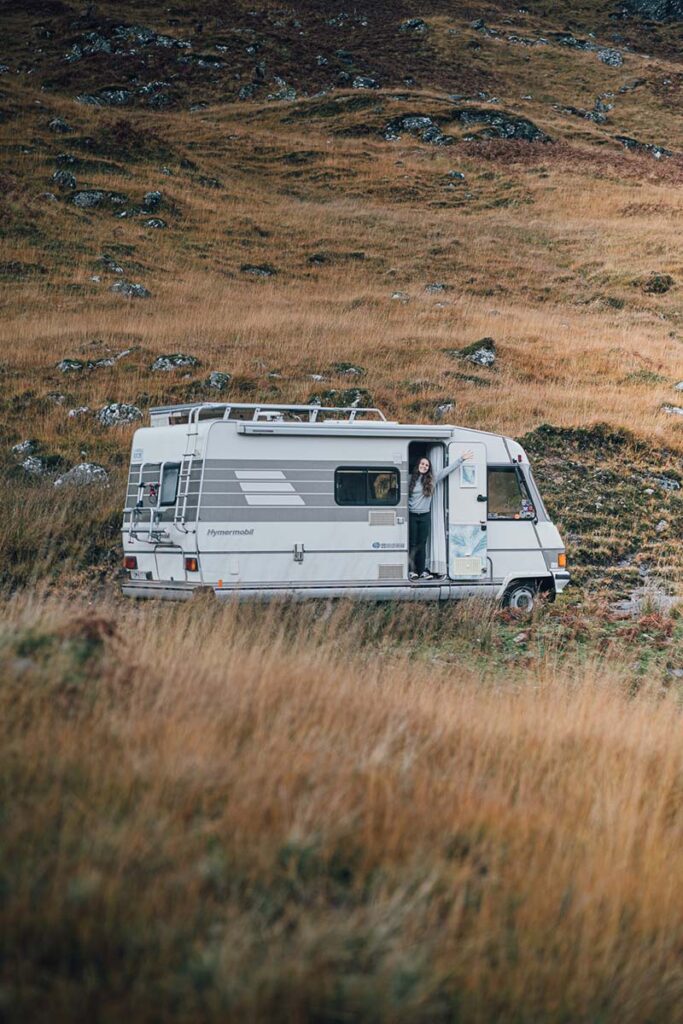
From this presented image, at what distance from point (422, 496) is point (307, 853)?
9862 mm

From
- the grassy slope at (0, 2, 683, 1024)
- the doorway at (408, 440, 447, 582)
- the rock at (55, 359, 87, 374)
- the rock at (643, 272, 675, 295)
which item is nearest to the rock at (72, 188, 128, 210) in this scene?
the grassy slope at (0, 2, 683, 1024)

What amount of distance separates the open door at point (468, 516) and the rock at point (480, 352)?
13163 mm

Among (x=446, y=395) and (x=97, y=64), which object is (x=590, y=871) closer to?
(x=446, y=395)

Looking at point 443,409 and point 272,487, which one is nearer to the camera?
point 272,487

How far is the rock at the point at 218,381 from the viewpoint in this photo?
2255 cm

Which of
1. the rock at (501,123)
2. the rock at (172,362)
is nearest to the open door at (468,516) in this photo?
the rock at (172,362)

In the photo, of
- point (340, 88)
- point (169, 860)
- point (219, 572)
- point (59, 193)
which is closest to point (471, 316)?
point (59, 193)

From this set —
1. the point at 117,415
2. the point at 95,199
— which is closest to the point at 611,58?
the point at 95,199

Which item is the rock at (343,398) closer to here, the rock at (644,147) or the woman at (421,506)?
the woman at (421,506)

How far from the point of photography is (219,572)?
1191 cm

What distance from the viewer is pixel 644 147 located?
59.9m

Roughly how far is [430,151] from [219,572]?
48.5m

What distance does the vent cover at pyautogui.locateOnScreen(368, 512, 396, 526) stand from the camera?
1280cm

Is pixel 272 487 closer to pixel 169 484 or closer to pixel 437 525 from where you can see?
pixel 169 484
